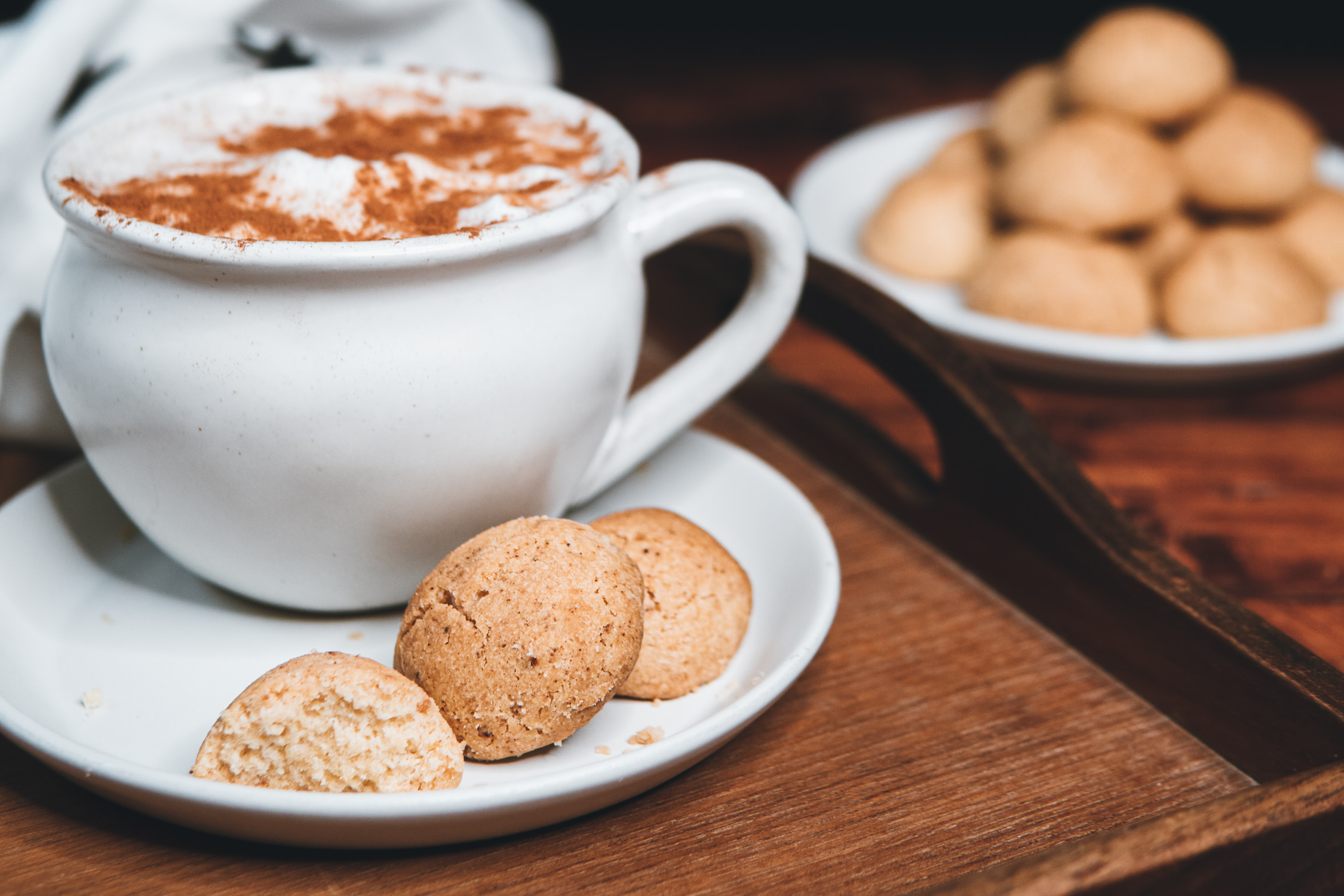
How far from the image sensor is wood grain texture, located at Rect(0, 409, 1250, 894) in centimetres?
40

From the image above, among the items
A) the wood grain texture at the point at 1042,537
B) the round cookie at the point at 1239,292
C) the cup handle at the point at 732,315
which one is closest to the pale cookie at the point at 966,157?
the round cookie at the point at 1239,292

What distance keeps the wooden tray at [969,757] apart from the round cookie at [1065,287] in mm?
276

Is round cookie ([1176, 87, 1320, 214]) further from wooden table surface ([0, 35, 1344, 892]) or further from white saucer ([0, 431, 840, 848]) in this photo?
white saucer ([0, 431, 840, 848])

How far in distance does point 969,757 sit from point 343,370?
292 mm

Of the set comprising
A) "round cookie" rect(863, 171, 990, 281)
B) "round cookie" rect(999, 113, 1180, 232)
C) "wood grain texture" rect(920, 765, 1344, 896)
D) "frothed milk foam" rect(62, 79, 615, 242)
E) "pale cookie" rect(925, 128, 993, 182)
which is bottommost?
"round cookie" rect(863, 171, 990, 281)

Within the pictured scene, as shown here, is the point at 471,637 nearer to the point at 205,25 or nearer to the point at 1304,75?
the point at 205,25

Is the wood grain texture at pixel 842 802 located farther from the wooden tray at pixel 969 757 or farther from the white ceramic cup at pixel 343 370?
the white ceramic cup at pixel 343 370

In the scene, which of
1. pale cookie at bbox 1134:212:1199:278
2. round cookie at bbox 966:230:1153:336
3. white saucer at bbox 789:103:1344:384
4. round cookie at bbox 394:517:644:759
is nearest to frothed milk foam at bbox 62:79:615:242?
round cookie at bbox 394:517:644:759

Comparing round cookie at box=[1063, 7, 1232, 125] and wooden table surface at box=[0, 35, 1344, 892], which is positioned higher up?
round cookie at box=[1063, 7, 1232, 125]

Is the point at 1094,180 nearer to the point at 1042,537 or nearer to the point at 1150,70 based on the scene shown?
the point at 1150,70

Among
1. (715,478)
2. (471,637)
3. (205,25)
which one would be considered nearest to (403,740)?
(471,637)

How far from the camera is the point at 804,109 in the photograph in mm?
1538

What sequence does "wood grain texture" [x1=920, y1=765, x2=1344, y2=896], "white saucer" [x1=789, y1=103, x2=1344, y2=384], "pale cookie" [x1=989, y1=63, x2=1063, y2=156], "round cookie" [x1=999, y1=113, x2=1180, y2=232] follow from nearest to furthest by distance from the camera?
"wood grain texture" [x1=920, y1=765, x2=1344, y2=896], "white saucer" [x1=789, y1=103, x2=1344, y2=384], "round cookie" [x1=999, y1=113, x2=1180, y2=232], "pale cookie" [x1=989, y1=63, x2=1063, y2=156]

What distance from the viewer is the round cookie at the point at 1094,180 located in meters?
0.92
